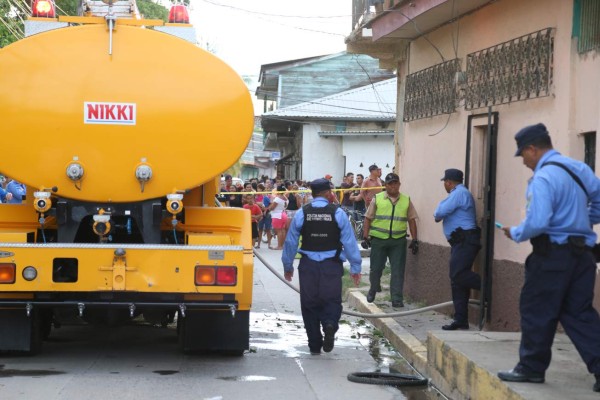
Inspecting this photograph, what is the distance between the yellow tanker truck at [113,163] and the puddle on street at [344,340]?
1.69m

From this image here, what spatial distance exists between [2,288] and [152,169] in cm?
157

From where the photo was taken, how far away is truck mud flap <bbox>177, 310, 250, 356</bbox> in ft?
31.4

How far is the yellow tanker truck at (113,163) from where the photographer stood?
8.55 metres

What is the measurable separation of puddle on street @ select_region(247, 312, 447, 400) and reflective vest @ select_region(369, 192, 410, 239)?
119cm

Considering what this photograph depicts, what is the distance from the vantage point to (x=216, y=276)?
8.68m

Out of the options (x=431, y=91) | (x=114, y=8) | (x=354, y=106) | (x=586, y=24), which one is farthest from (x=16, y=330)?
(x=354, y=106)

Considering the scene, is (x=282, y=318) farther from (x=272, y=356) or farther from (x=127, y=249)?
(x=127, y=249)

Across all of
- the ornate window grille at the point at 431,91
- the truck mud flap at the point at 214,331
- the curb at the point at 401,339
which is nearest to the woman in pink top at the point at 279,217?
the ornate window grille at the point at 431,91

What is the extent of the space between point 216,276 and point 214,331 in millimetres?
1128

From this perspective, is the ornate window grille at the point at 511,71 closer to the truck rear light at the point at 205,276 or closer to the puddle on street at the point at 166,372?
the truck rear light at the point at 205,276

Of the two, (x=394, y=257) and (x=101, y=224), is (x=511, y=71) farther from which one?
(x=101, y=224)

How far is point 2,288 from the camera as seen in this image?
8.47m

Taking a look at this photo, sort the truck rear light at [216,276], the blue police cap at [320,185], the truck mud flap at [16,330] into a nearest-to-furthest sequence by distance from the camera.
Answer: the truck rear light at [216,276], the truck mud flap at [16,330], the blue police cap at [320,185]

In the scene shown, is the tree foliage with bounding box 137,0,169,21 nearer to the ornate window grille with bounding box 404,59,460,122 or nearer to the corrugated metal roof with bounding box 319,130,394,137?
the corrugated metal roof with bounding box 319,130,394,137
